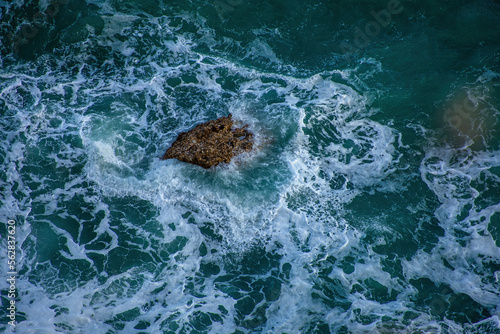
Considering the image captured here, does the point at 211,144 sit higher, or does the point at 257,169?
the point at 211,144

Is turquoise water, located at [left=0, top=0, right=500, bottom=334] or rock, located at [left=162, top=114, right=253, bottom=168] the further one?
rock, located at [left=162, top=114, right=253, bottom=168]

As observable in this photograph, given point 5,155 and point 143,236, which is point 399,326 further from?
point 5,155

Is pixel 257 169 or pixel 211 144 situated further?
pixel 211 144

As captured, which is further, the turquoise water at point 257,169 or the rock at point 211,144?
the rock at point 211,144

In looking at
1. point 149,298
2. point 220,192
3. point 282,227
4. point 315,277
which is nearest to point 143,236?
point 149,298
